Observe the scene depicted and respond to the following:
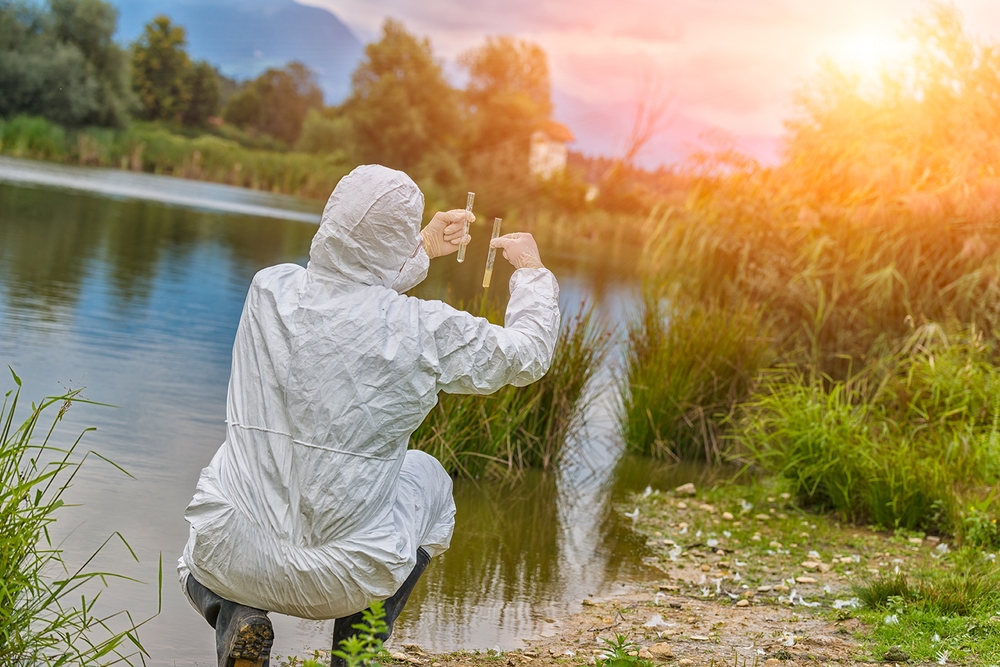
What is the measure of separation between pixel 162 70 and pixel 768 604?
55.2 meters

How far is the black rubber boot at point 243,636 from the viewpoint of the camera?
77.9 inches

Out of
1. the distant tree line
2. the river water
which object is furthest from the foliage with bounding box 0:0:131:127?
the river water

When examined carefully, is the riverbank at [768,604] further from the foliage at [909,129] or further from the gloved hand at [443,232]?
the foliage at [909,129]

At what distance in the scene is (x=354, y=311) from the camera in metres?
2.04

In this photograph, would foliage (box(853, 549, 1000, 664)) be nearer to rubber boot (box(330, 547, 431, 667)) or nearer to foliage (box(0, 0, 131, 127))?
rubber boot (box(330, 547, 431, 667))

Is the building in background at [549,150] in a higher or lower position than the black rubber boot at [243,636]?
higher

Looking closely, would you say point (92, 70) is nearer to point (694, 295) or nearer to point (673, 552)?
A: point (694, 295)

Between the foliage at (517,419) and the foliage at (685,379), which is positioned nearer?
the foliage at (517,419)

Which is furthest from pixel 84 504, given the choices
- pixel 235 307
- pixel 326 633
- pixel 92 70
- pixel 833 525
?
pixel 92 70

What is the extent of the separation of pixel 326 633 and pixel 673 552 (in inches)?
76.2

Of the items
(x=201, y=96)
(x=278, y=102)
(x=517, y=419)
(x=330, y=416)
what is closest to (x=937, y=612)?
(x=330, y=416)

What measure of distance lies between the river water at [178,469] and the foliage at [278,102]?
4600 centimetres

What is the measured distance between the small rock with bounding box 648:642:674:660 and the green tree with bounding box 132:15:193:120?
5095 centimetres

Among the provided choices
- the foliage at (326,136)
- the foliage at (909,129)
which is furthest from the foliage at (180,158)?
the foliage at (909,129)
